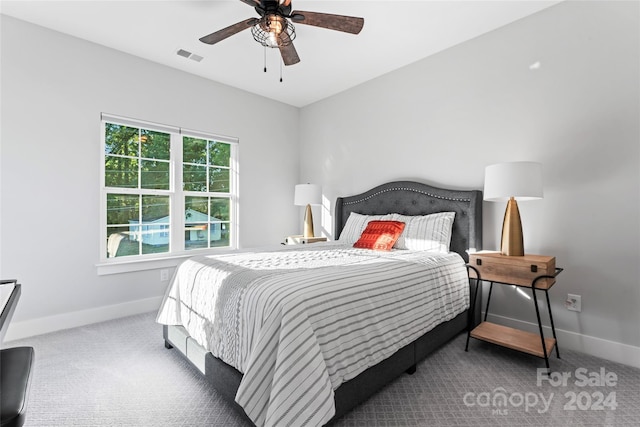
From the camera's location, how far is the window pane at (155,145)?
11.2ft

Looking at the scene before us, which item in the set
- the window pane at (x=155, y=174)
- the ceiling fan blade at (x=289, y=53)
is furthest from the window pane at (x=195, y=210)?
the ceiling fan blade at (x=289, y=53)

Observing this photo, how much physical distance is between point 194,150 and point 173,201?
697mm

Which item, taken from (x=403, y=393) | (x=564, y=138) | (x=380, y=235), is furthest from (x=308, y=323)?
(x=564, y=138)

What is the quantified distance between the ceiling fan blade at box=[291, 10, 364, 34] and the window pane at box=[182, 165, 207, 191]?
2.40 m

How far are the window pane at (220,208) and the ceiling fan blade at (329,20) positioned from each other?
261cm

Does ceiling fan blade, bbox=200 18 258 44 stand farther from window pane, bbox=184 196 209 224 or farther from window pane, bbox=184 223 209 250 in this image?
window pane, bbox=184 223 209 250

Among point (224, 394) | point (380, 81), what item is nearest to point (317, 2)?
point (380, 81)

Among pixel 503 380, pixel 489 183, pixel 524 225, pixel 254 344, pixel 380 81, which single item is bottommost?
pixel 503 380

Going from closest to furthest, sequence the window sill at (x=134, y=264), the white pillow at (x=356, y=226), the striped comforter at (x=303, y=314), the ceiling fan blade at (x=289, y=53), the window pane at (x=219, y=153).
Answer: the striped comforter at (x=303, y=314)
the ceiling fan blade at (x=289, y=53)
the window sill at (x=134, y=264)
the white pillow at (x=356, y=226)
the window pane at (x=219, y=153)

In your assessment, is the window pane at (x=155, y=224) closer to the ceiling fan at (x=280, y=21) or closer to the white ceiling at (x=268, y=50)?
the white ceiling at (x=268, y=50)

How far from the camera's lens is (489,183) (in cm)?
237

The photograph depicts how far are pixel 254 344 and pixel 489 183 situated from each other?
206cm

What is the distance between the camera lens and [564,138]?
95.1 inches

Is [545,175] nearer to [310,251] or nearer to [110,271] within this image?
[310,251]
